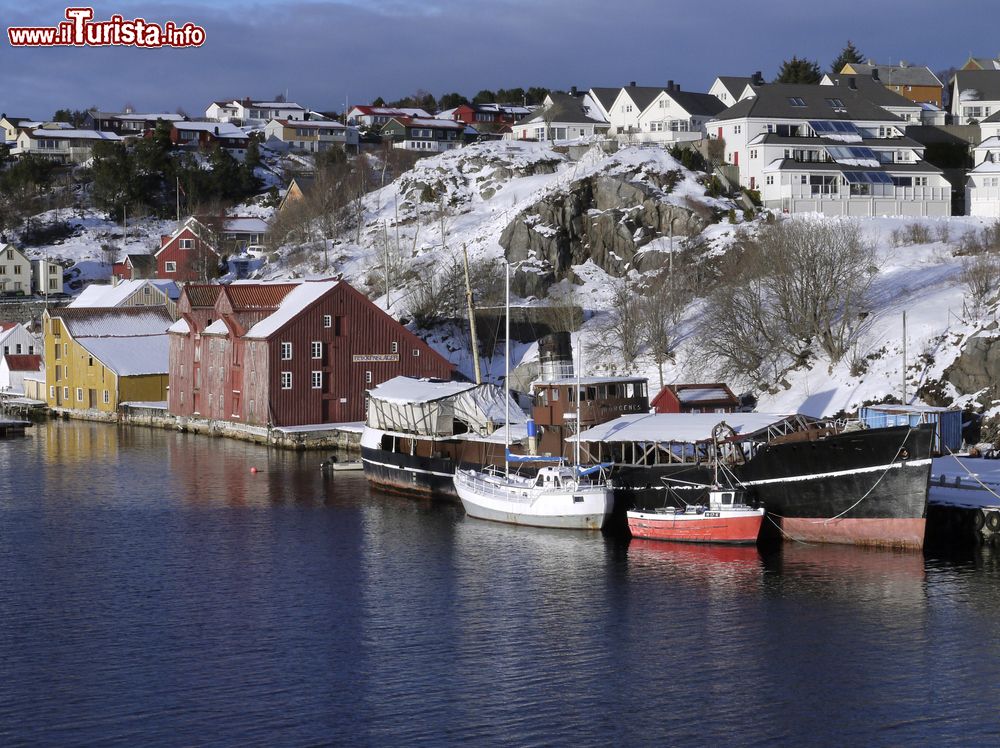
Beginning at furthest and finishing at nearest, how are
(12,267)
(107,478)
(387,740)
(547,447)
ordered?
(12,267)
(107,478)
(547,447)
(387,740)

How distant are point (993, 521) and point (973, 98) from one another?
87884mm

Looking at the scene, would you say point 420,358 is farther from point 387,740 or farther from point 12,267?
point 12,267

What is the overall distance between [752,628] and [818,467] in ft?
33.6

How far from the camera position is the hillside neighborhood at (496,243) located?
73250mm

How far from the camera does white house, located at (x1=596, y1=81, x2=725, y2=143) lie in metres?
108

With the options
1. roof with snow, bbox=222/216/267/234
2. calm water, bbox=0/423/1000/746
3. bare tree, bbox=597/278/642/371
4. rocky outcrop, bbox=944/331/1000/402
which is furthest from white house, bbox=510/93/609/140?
calm water, bbox=0/423/1000/746

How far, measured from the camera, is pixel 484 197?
10838 cm

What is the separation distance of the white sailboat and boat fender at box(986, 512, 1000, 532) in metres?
12.5

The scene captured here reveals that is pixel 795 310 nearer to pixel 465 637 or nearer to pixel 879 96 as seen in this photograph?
pixel 465 637

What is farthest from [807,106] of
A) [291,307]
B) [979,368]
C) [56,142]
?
[56,142]

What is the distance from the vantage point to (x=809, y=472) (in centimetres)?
4378

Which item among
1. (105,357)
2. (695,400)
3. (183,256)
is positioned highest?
(183,256)

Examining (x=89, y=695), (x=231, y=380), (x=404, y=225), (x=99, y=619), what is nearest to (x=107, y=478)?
(x=231, y=380)

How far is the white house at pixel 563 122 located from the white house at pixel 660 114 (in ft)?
9.93
